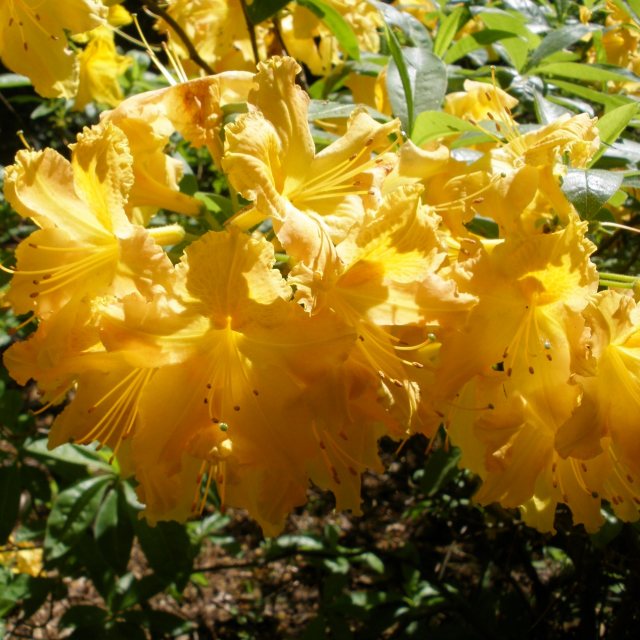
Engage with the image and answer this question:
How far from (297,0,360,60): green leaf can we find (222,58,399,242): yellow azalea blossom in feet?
1.66

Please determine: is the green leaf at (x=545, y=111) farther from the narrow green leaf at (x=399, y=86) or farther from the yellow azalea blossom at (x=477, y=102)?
the narrow green leaf at (x=399, y=86)

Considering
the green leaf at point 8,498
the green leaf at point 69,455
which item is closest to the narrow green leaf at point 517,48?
the green leaf at point 69,455

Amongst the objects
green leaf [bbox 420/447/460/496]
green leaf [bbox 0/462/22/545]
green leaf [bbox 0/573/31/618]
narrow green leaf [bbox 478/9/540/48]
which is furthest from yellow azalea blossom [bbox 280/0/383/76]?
green leaf [bbox 0/573/31/618]

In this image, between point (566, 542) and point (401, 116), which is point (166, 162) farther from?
point (566, 542)

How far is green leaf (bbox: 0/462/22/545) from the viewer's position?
1.90 m

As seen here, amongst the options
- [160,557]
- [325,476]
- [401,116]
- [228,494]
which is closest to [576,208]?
[401,116]

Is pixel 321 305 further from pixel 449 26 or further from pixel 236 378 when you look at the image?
pixel 449 26

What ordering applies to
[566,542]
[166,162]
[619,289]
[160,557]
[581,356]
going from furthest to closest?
[566,542]
[160,557]
[166,162]
[619,289]
[581,356]

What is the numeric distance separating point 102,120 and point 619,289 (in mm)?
808

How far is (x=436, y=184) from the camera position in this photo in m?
1.24

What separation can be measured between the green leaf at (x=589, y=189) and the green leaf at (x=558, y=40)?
2.06 feet

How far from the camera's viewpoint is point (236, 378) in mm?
986

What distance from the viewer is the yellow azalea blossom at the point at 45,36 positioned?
1.31 meters

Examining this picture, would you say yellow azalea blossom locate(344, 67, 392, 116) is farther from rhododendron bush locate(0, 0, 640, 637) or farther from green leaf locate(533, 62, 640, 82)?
rhododendron bush locate(0, 0, 640, 637)
